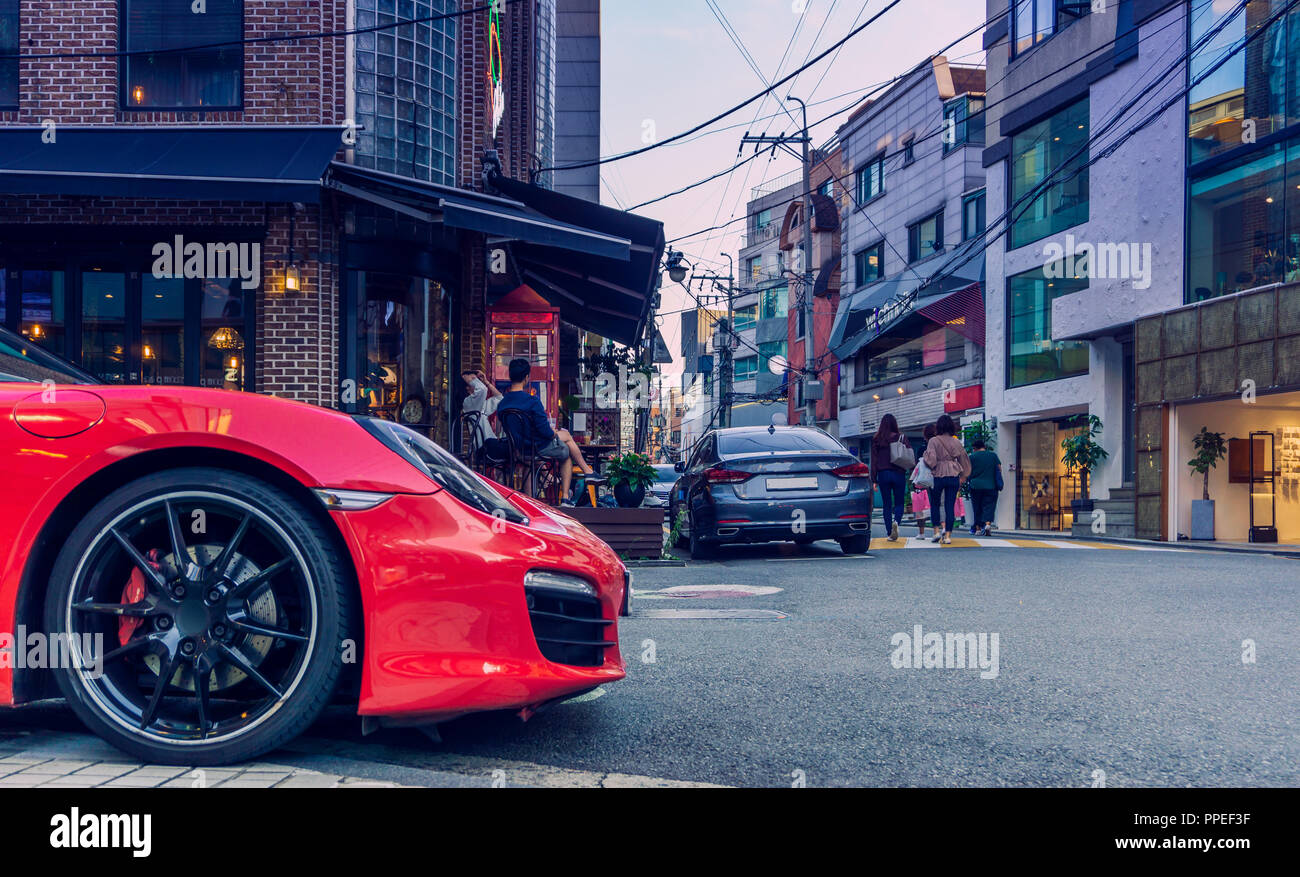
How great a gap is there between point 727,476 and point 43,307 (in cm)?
749

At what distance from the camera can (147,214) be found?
11047mm

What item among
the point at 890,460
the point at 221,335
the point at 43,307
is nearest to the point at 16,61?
the point at 43,307

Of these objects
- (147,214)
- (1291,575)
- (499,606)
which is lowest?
(1291,575)

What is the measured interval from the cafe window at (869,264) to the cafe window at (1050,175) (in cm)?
1277

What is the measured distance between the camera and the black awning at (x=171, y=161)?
9062 millimetres

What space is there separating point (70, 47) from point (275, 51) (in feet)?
7.31

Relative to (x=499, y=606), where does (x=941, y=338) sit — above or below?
above

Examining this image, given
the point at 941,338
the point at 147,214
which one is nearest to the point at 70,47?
the point at 147,214

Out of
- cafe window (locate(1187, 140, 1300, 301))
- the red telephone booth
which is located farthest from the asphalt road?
cafe window (locate(1187, 140, 1300, 301))

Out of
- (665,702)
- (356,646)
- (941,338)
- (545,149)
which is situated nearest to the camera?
(356,646)

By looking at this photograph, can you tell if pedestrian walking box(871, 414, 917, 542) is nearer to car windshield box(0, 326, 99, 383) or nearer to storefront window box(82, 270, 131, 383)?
storefront window box(82, 270, 131, 383)

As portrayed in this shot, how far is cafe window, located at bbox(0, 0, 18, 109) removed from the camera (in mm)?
11516

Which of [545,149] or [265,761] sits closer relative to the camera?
[265,761]
